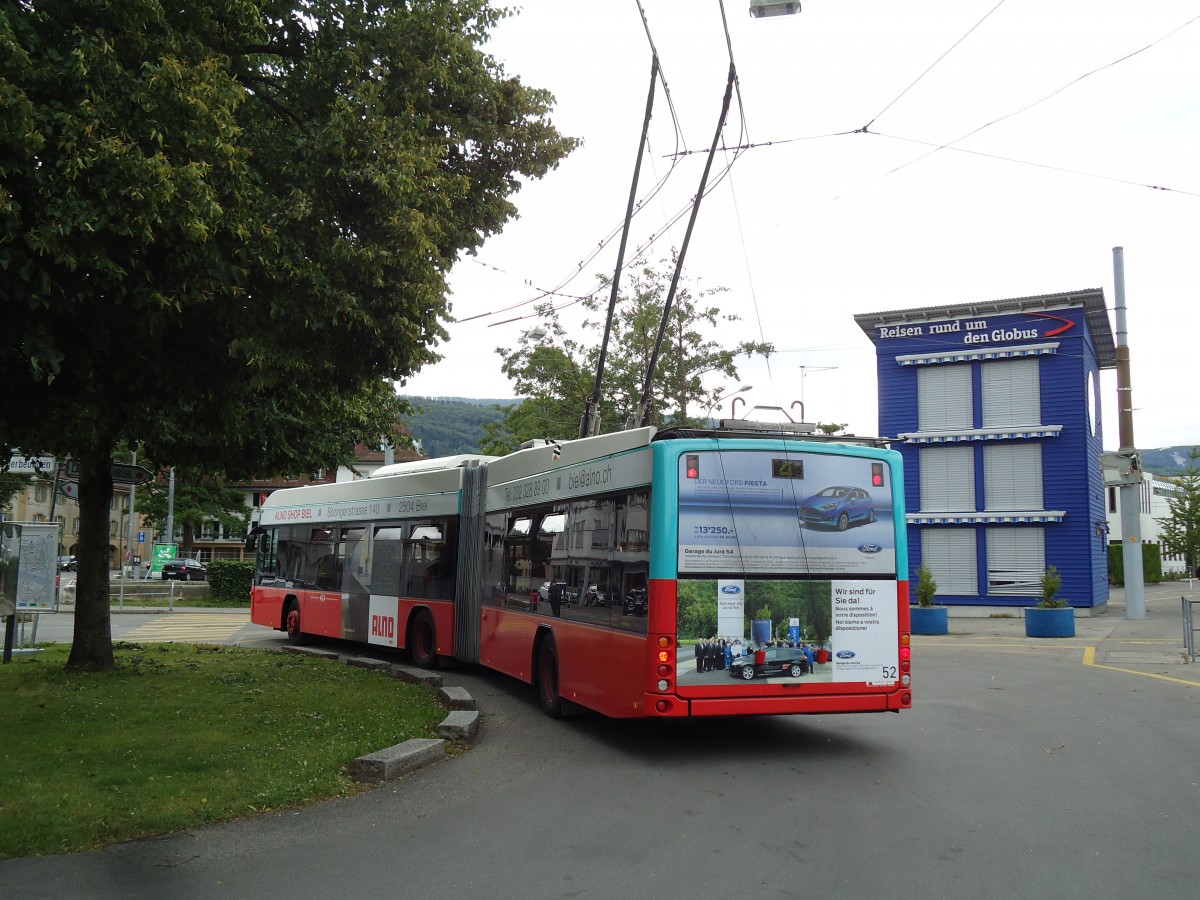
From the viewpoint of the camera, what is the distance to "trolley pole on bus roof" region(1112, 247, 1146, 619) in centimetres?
2506

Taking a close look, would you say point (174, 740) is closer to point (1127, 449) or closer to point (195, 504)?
point (1127, 449)

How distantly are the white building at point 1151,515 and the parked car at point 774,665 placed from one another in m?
50.2

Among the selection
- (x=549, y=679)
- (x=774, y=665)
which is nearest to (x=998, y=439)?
(x=549, y=679)

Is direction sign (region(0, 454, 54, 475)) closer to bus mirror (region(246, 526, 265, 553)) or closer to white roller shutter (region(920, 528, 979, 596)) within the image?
bus mirror (region(246, 526, 265, 553))

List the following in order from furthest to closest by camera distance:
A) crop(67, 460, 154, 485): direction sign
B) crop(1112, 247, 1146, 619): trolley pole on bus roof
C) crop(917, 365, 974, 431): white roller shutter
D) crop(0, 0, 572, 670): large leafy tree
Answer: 1. crop(917, 365, 974, 431): white roller shutter
2. crop(1112, 247, 1146, 619): trolley pole on bus roof
3. crop(67, 460, 154, 485): direction sign
4. crop(0, 0, 572, 670): large leafy tree

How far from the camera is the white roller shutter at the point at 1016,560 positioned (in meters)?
31.2

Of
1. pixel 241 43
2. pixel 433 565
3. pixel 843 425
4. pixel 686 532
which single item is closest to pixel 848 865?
pixel 686 532

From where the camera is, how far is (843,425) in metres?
40.8

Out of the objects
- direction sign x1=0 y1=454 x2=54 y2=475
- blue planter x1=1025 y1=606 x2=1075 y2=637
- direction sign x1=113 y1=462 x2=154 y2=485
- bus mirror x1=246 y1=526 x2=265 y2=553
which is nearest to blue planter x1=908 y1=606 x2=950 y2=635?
blue planter x1=1025 y1=606 x2=1075 y2=637

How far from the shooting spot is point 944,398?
33.1 meters

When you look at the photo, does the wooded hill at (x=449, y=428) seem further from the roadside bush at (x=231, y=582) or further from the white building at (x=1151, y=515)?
the roadside bush at (x=231, y=582)

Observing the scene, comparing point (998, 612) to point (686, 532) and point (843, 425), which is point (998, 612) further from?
point (686, 532)

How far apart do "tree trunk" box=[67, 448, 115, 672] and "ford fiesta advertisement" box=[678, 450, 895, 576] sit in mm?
8633

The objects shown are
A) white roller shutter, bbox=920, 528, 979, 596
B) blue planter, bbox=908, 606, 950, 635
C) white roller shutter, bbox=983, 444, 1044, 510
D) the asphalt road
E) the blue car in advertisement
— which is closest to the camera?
the asphalt road
